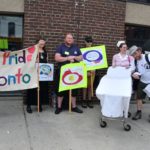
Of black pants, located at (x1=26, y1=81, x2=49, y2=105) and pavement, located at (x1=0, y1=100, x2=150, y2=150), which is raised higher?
black pants, located at (x1=26, y1=81, x2=49, y2=105)

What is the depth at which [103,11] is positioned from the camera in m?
10.2

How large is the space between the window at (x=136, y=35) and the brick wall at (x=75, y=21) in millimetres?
482

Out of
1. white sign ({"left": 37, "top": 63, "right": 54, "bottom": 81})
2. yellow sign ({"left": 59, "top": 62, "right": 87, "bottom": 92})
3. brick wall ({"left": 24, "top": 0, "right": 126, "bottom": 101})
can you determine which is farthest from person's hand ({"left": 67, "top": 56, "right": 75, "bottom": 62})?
brick wall ({"left": 24, "top": 0, "right": 126, "bottom": 101})

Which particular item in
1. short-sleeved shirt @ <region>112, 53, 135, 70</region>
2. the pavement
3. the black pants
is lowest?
the pavement

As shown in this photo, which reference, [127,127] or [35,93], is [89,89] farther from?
[127,127]

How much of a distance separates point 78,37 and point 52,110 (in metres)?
2.00

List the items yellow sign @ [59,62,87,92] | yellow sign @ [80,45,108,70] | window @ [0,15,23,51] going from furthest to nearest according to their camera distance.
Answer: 1. window @ [0,15,23,51]
2. yellow sign @ [80,45,108,70]
3. yellow sign @ [59,62,87,92]

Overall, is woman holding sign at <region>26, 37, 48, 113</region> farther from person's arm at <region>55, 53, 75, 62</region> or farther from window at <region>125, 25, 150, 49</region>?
window at <region>125, 25, 150, 49</region>

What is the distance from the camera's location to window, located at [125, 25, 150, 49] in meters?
11.1

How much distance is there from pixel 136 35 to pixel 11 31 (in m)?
3.51

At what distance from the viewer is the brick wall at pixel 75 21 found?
9.57 m

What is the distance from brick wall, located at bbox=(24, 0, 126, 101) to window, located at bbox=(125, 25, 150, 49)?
48 cm

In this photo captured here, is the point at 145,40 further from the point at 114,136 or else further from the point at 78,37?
the point at 114,136

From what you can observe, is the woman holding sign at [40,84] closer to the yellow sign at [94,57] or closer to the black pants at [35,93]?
the black pants at [35,93]
